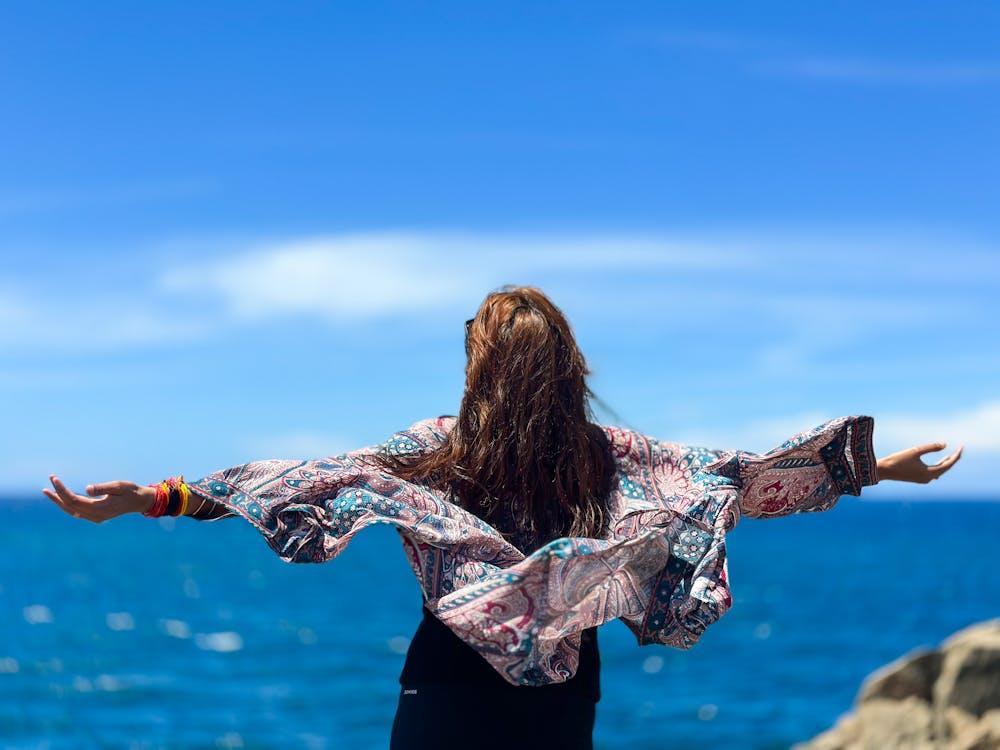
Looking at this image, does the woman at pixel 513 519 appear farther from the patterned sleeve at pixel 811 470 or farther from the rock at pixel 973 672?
the rock at pixel 973 672

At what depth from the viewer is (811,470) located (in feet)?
12.9

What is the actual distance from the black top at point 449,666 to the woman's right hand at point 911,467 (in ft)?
4.48

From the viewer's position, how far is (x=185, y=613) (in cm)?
4503

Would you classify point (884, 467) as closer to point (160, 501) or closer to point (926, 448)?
point (926, 448)

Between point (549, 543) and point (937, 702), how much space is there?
409cm

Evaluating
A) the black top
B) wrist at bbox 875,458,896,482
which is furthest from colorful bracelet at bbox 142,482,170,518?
wrist at bbox 875,458,896,482

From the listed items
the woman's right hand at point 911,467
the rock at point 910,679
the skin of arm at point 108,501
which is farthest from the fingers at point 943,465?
the rock at point 910,679

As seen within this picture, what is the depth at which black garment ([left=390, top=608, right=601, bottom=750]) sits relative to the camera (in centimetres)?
314

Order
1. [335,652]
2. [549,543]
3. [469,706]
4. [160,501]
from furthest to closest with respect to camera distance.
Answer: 1. [335,652]
2. [160,501]
3. [549,543]
4. [469,706]

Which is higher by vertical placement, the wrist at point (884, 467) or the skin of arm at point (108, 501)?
the wrist at point (884, 467)

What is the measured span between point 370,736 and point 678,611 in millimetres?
19513

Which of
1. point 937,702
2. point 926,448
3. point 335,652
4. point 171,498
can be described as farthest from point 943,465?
point 335,652

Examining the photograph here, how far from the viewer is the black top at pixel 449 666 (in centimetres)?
319

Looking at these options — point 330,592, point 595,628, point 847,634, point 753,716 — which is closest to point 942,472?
point 595,628
